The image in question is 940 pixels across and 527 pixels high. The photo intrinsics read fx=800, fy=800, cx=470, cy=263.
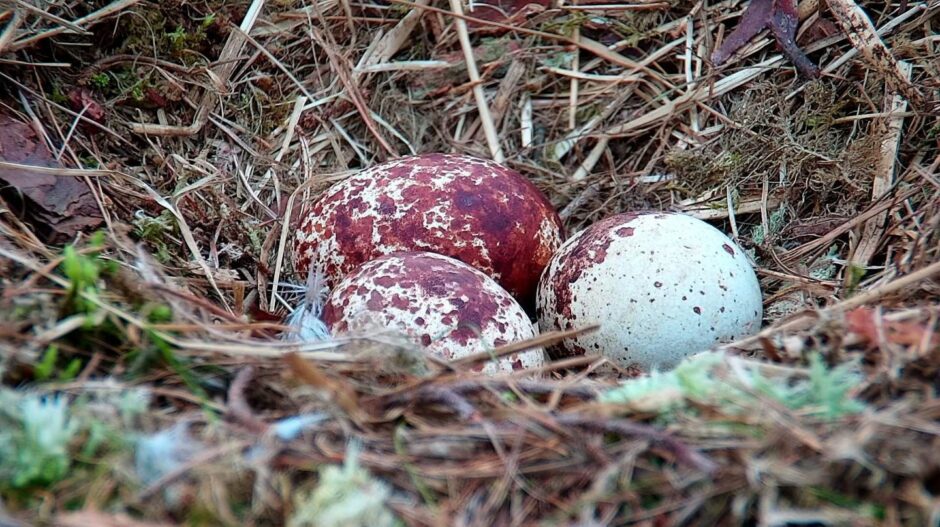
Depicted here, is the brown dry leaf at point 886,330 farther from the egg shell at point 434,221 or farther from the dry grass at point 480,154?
the egg shell at point 434,221

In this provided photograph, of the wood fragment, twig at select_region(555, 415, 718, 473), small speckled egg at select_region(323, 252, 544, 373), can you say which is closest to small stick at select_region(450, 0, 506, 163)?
small speckled egg at select_region(323, 252, 544, 373)

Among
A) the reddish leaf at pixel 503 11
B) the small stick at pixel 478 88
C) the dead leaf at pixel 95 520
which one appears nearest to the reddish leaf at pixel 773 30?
the reddish leaf at pixel 503 11

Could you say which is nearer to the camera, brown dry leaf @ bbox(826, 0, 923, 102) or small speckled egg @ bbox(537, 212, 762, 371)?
small speckled egg @ bbox(537, 212, 762, 371)

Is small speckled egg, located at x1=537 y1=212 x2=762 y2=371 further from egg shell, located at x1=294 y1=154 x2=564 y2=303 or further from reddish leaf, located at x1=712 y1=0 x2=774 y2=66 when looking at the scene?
reddish leaf, located at x1=712 y1=0 x2=774 y2=66

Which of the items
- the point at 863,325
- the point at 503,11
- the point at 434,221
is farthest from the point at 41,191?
the point at 863,325

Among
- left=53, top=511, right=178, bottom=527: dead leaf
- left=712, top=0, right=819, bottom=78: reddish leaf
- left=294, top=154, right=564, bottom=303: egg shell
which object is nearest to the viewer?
left=53, top=511, right=178, bottom=527: dead leaf
